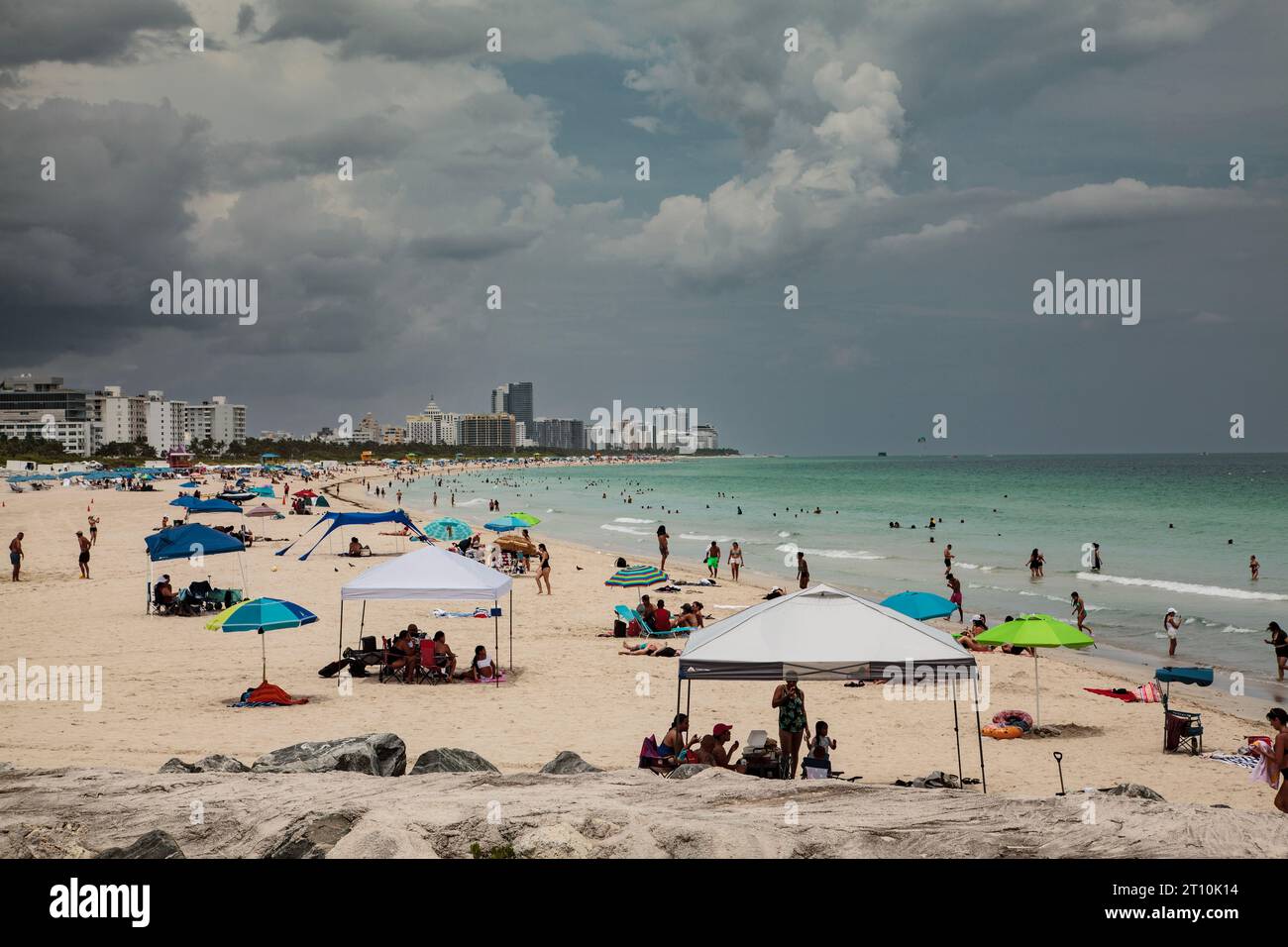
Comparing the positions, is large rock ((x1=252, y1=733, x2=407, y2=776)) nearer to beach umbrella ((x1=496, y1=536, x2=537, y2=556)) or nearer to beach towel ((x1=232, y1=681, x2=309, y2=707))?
beach towel ((x1=232, y1=681, x2=309, y2=707))

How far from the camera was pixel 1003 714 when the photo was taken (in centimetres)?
1347

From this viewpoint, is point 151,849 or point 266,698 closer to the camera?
point 151,849

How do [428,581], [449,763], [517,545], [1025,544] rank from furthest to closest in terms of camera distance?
1. [1025,544]
2. [517,545]
3. [428,581]
4. [449,763]

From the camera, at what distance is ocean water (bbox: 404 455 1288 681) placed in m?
26.9

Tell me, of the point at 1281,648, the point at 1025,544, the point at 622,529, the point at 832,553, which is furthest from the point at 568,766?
the point at 622,529

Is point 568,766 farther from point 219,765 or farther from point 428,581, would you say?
point 428,581

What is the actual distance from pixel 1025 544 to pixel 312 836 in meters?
48.5

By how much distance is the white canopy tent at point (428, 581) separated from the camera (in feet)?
47.2

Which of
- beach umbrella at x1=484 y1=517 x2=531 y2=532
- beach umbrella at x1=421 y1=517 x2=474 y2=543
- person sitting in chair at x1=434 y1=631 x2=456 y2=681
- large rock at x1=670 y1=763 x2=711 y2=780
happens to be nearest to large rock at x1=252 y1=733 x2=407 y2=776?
large rock at x1=670 y1=763 x2=711 y2=780

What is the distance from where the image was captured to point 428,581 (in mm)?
14641
